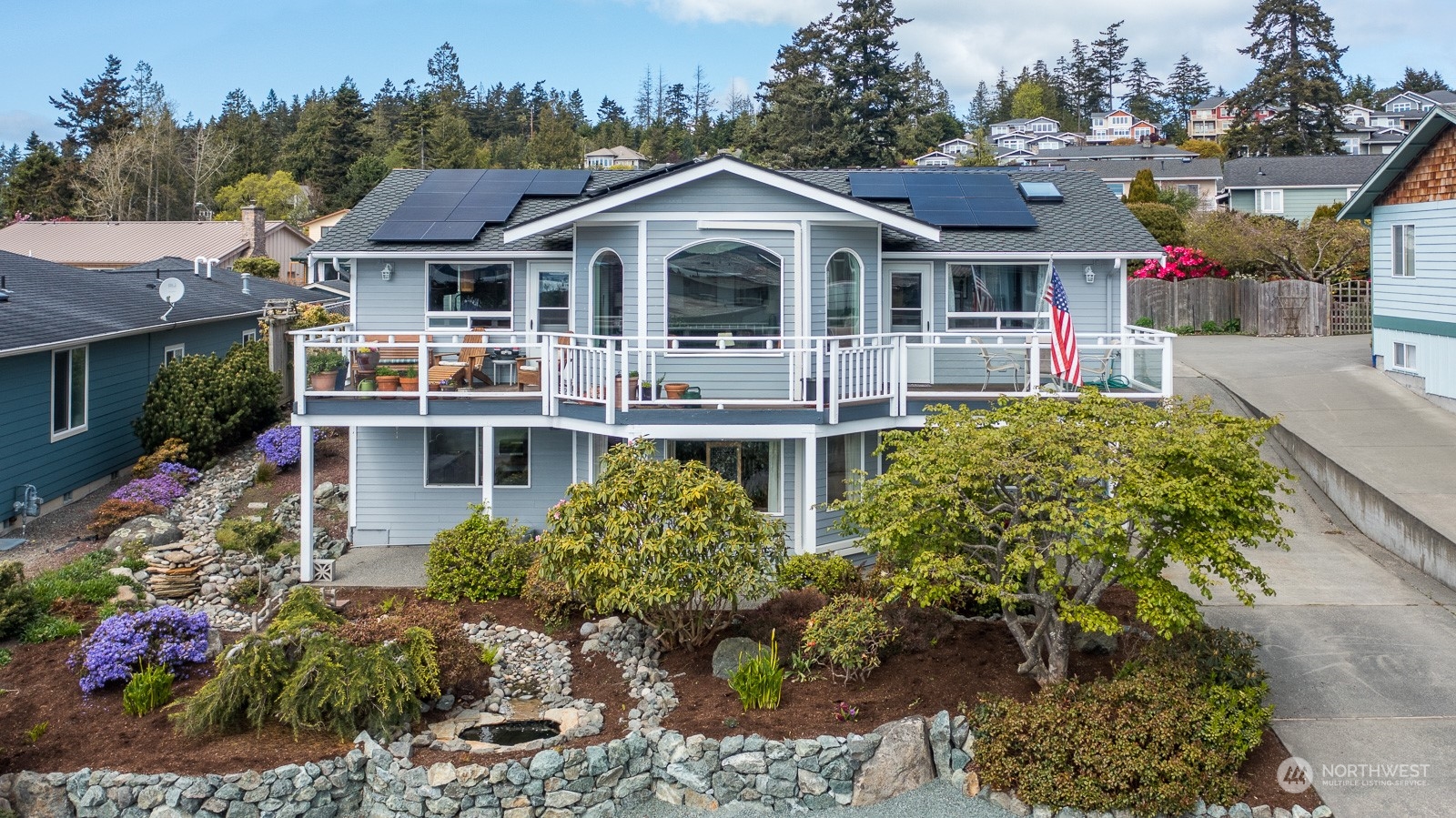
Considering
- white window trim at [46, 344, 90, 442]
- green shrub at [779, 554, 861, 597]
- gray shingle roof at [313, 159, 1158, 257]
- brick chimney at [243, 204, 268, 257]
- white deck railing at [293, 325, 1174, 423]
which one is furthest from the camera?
brick chimney at [243, 204, 268, 257]

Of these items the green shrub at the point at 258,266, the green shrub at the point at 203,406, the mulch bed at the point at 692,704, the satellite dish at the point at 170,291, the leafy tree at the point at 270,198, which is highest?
the leafy tree at the point at 270,198

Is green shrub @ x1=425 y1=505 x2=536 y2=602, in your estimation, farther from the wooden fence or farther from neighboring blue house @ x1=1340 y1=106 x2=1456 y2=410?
the wooden fence

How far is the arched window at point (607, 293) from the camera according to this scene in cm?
1515

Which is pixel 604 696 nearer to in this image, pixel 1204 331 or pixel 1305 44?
pixel 1204 331

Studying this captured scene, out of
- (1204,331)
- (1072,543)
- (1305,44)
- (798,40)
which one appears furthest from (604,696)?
(1305,44)

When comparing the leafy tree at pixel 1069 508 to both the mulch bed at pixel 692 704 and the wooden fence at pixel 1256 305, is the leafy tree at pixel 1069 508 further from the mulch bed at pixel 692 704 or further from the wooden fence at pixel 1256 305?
the wooden fence at pixel 1256 305

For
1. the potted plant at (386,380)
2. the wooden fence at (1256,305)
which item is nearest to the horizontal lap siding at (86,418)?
the potted plant at (386,380)

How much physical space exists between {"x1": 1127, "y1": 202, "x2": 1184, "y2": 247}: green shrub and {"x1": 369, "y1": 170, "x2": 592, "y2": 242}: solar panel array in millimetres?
24431

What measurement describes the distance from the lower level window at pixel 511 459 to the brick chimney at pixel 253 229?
34.4m

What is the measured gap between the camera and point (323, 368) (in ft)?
48.8

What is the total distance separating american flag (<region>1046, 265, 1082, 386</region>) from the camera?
44.2ft

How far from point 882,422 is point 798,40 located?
48.1 metres

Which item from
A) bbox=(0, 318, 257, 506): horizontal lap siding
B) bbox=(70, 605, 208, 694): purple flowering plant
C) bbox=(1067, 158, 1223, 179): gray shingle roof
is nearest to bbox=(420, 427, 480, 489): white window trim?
bbox=(70, 605, 208, 694): purple flowering plant

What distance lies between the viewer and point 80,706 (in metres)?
10.4
